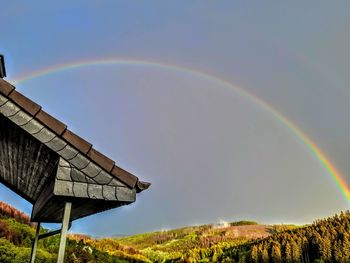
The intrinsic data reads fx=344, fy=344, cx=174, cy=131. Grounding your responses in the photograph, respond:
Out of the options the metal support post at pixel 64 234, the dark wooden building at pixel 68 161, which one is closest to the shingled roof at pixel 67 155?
the dark wooden building at pixel 68 161

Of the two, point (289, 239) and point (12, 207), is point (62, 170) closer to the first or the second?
point (12, 207)

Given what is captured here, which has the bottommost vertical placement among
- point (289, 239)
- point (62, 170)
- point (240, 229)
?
point (62, 170)

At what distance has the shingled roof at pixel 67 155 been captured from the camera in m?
4.61

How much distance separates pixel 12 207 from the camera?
67.9 ft

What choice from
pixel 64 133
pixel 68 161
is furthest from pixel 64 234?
pixel 64 133

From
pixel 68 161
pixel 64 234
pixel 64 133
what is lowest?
pixel 64 234

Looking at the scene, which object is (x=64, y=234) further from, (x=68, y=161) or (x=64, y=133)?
(x=64, y=133)

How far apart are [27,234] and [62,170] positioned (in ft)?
48.2

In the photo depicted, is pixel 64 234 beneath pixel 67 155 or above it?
beneath

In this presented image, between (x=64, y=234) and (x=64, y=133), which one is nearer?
(x=64, y=234)

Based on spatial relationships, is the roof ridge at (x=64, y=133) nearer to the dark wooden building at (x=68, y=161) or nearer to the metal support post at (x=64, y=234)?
the dark wooden building at (x=68, y=161)

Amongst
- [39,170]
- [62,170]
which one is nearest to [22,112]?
[62,170]

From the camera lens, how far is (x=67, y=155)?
4.72m

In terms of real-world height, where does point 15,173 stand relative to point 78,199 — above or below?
above
